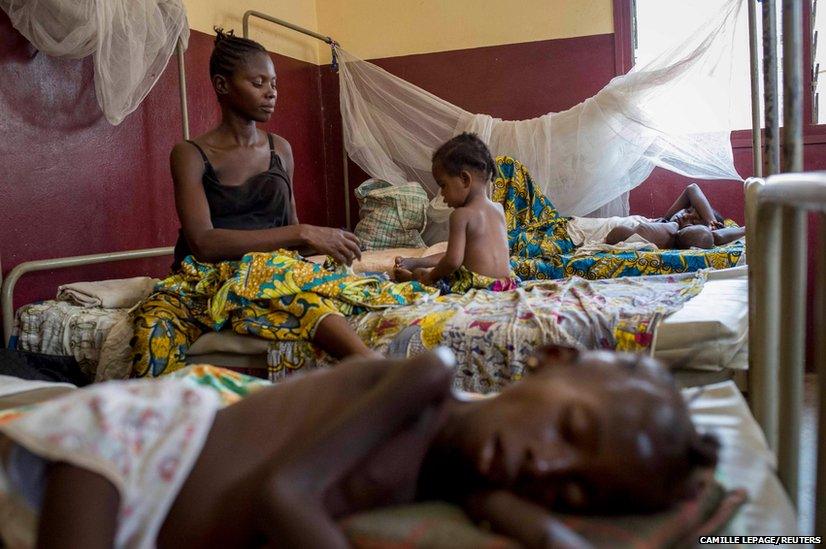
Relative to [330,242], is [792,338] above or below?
below

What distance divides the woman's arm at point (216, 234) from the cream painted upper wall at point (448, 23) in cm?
319

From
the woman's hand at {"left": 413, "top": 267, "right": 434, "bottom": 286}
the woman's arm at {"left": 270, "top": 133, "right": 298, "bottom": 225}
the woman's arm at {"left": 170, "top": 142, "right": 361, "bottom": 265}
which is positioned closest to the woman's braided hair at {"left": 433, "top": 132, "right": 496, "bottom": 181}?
the woman's hand at {"left": 413, "top": 267, "right": 434, "bottom": 286}

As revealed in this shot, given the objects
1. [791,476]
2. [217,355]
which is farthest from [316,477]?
[217,355]

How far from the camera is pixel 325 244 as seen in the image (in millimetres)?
2648

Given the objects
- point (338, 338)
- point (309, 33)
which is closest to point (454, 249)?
point (338, 338)

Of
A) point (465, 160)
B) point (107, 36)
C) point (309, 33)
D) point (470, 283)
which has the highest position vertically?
point (309, 33)

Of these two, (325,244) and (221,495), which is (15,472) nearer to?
(221,495)

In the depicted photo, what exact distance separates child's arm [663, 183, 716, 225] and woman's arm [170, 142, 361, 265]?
268 centimetres

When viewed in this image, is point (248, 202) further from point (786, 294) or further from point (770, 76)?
point (786, 294)

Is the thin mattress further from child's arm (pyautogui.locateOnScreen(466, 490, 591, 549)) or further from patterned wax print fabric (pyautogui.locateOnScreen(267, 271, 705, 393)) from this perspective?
child's arm (pyautogui.locateOnScreen(466, 490, 591, 549))

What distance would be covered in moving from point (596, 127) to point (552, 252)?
804 mm

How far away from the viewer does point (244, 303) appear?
249 cm

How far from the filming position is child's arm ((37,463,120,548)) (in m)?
0.87

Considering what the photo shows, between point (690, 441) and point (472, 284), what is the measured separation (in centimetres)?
221
